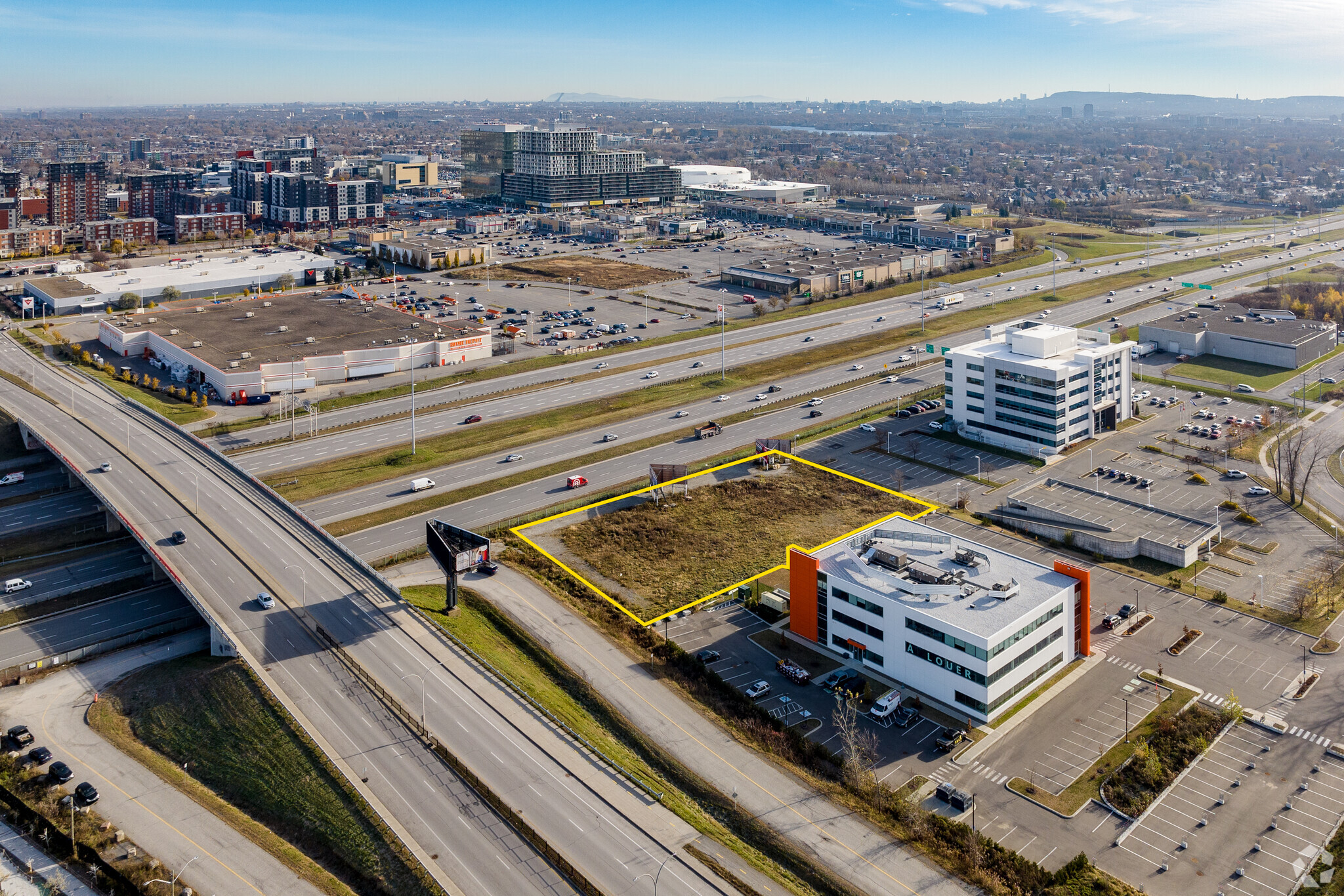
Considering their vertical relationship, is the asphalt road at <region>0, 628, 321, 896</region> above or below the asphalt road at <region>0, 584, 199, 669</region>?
below

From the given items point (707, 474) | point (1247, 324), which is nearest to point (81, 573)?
point (707, 474)

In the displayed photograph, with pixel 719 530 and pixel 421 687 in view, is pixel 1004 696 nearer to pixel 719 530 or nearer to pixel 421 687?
pixel 719 530

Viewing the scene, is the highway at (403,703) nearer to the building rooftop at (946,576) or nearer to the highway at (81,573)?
the highway at (81,573)

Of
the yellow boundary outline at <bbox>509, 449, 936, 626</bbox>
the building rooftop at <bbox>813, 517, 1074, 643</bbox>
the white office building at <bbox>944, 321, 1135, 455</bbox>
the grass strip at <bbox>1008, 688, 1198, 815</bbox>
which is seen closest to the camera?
the grass strip at <bbox>1008, 688, 1198, 815</bbox>

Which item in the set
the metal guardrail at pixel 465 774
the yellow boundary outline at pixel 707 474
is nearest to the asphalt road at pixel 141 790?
the metal guardrail at pixel 465 774

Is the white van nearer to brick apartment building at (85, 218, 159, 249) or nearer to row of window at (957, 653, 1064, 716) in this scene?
row of window at (957, 653, 1064, 716)

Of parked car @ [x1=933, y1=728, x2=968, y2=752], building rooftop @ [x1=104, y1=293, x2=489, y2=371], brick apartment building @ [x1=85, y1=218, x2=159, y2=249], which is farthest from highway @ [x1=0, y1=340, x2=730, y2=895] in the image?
brick apartment building @ [x1=85, y1=218, x2=159, y2=249]

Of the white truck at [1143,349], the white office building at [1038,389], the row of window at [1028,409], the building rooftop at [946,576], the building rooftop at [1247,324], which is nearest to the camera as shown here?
the building rooftop at [946,576]
